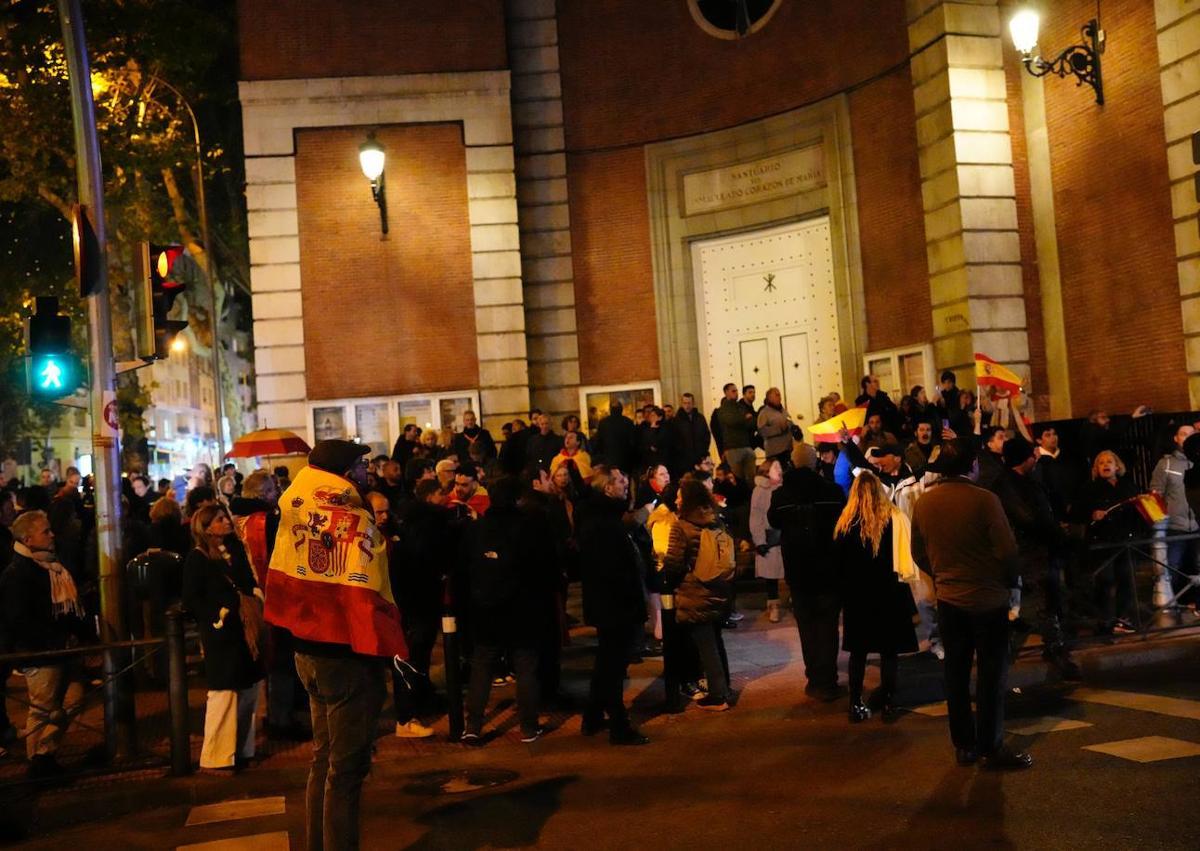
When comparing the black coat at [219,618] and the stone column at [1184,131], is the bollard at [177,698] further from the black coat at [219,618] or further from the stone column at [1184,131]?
the stone column at [1184,131]

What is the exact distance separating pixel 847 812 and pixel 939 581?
5.42 feet

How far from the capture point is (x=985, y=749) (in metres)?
7.58

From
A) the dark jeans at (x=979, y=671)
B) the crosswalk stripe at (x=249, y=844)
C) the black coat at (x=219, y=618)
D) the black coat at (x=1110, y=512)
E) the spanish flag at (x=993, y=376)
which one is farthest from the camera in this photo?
the spanish flag at (x=993, y=376)

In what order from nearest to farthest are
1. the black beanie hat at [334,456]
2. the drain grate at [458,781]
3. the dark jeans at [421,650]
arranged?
the black beanie hat at [334,456] < the drain grate at [458,781] < the dark jeans at [421,650]

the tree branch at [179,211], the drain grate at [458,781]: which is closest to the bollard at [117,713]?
the drain grate at [458,781]

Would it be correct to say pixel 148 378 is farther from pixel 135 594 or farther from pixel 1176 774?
pixel 1176 774

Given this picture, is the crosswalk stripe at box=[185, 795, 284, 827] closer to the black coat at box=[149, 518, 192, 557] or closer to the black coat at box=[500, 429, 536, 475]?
the black coat at box=[149, 518, 192, 557]

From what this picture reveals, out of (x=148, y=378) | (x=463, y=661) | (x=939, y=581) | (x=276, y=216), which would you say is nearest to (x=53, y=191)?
(x=276, y=216)

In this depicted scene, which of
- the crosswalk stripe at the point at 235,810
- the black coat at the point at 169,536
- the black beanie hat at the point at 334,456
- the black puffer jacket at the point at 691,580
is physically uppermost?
the black beanie hat at the point at 334,456

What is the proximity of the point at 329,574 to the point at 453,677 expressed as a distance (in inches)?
142

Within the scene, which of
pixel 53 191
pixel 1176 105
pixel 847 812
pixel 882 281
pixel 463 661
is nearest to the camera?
pixel 847 812

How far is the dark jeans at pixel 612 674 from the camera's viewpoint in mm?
9094

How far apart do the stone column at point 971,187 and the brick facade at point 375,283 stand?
8122 mm

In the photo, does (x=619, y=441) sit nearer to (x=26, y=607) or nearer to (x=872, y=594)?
(x=872, y=594)
